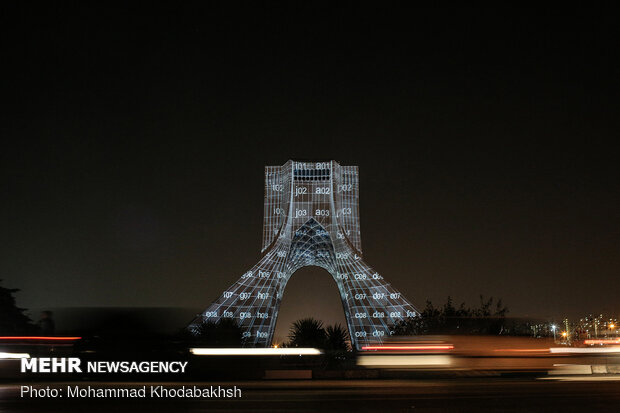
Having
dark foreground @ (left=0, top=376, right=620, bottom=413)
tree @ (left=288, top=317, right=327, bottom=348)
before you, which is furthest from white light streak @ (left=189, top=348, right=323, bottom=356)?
tree @ (left=288, top=317, right=327, bottom=348)

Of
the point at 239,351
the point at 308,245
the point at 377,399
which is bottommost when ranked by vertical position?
the point at 377,399

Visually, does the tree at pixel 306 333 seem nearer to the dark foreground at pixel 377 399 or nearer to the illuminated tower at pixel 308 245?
the illuminated tower at pixel 308 245

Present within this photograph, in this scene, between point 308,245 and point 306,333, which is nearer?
point 306,333

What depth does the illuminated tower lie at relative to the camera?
32719 mm

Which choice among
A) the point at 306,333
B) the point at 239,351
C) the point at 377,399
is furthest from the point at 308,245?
the point at 377,399

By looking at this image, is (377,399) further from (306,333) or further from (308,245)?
(308,245)

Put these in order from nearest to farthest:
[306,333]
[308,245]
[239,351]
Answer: [239,351], [306,333], [308,245]

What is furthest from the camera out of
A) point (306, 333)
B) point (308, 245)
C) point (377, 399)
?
point (308, 245)

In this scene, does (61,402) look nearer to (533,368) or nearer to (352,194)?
(533,368)

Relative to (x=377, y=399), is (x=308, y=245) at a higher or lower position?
higher

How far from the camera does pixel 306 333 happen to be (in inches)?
1096

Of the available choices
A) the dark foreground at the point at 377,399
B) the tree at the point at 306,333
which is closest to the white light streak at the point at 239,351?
the dark foreground at the point at 377,399

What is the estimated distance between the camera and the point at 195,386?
1051cm

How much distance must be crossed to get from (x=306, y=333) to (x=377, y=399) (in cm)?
1921
